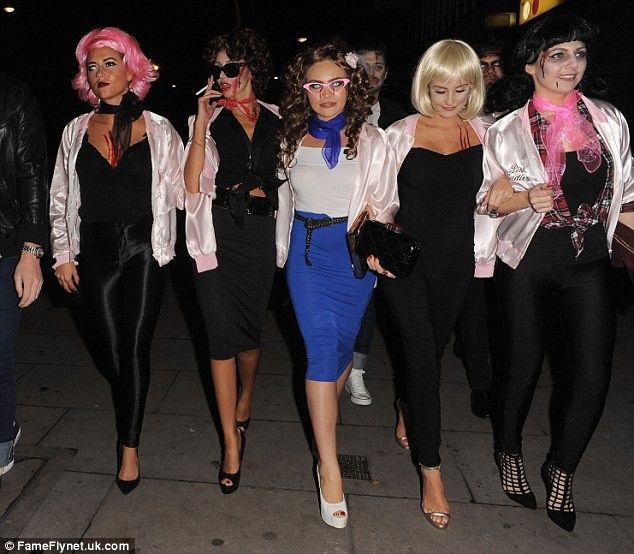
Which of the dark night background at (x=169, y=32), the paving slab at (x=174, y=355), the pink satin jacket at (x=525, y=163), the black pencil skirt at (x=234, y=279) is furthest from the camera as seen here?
the dark night background at (x=169, y=32)

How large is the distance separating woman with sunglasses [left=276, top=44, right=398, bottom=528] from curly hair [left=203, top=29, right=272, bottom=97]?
A: 26cm

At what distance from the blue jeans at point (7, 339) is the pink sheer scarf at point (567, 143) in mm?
2420

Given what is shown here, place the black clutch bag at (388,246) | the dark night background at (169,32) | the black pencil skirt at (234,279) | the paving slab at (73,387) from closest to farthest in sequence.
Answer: the black clutch bag at (388,246), the black pencil skirt at (234,279), the paving slab at (73,387), the dark night background at (169,32)

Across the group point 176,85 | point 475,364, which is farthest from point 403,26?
point 475,364

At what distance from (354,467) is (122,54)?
7.73 feet

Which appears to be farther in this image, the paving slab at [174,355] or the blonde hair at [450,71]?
the paving slab at [174,355]

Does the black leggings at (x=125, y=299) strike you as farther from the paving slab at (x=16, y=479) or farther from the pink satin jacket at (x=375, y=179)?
the pink satin jacket at (x=375, y=179)

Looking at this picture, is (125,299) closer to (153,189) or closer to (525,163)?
(153,189)

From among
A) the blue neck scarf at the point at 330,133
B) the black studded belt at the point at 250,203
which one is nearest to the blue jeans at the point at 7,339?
the black studded belt at the point at 250,203

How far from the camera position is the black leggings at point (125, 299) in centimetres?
275

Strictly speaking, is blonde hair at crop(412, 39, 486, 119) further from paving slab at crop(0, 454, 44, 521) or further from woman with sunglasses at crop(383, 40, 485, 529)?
paving slab at crop(0, 454, 44, 521)

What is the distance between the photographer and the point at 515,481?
2.83m

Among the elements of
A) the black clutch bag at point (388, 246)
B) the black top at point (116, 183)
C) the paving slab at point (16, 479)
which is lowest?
the paving slab at point (16, 479)

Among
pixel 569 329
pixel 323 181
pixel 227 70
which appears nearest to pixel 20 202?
pixel 227 70
